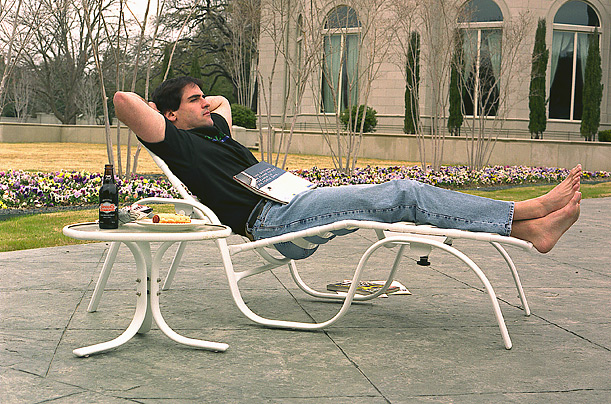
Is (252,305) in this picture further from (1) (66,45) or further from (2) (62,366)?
(1) (66,45)

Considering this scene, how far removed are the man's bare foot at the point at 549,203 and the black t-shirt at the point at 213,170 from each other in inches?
52.8

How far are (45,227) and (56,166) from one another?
9235 mm

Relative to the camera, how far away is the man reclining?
3.41 meters

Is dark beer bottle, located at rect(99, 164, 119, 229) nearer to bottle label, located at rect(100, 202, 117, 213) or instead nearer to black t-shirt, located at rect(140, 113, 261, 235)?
bottle label, located at rect(100, 202, 117, 213)

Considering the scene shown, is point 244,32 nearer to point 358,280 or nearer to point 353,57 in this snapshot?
point 353,57

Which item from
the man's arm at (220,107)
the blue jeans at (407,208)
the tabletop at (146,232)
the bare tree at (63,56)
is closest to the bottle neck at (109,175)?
the tabletop at (146,232)

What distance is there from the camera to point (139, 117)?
3357 millimetres

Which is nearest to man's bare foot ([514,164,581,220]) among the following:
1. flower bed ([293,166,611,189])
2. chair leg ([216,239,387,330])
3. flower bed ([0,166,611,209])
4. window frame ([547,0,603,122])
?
chair leg ([216,239,387,330])

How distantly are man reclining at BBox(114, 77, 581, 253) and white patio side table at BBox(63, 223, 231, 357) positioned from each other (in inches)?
20.5

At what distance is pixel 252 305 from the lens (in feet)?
12.9

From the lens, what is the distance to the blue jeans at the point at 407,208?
3.40 meters

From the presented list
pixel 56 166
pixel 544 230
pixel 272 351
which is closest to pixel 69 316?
pixel 272 351

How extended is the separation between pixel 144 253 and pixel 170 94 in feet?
3.63

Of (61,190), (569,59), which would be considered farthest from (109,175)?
(569,59)
